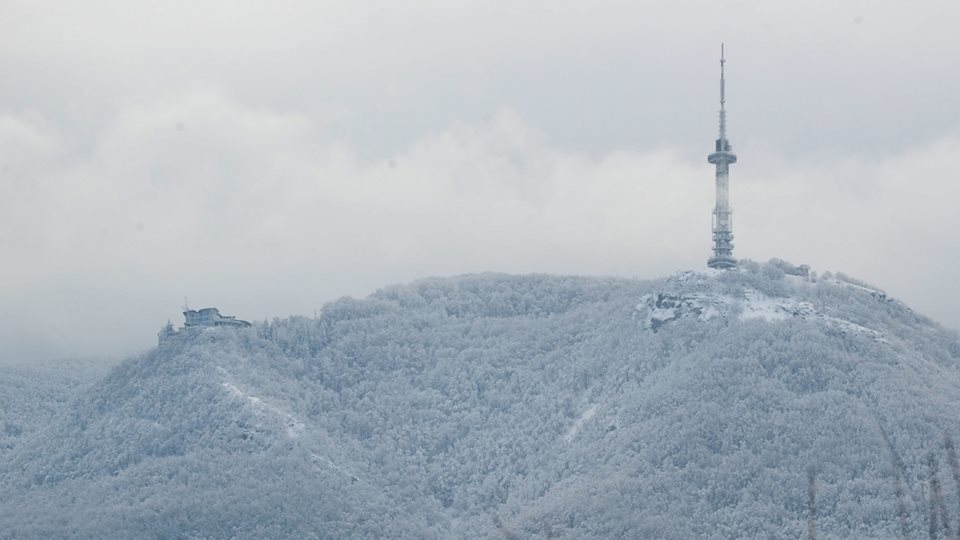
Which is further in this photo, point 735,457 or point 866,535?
point 735,457

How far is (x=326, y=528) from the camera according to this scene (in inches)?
7859

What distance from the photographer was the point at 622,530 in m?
181

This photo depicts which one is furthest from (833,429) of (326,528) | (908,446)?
(326,528)

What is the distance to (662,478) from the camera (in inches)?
7643

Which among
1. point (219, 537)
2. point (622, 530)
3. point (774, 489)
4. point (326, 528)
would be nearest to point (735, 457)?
point (774, 489)

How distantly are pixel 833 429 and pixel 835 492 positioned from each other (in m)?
13.9

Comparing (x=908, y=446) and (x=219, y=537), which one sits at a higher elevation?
(x=908, y=446)

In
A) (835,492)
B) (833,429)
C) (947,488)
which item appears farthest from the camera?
(833,429)

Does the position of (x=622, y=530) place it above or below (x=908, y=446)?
below

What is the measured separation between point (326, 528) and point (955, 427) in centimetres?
7645

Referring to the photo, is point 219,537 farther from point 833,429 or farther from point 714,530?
point 833,429

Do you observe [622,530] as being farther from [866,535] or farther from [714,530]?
[866,535]

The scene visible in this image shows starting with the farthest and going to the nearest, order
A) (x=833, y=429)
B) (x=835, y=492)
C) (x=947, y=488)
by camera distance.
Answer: (x=833, y=429) → (x=835, y=492) → (x=947, y=488)

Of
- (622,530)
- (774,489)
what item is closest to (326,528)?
(622,530)
